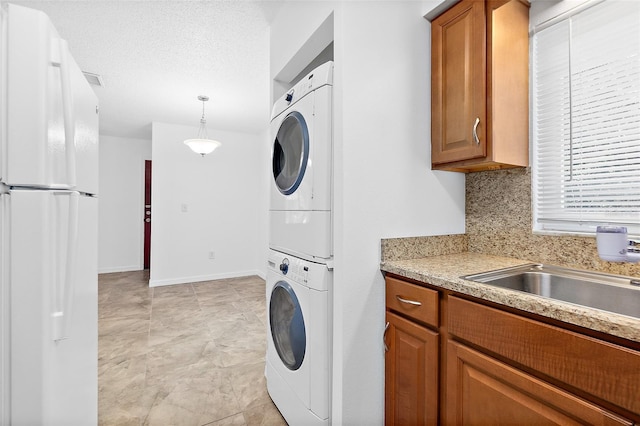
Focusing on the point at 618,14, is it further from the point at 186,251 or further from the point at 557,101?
the point at 186,251

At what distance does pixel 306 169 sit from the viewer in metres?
1.46

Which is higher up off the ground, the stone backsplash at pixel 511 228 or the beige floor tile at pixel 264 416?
the stone backsplash at pixel 511 228

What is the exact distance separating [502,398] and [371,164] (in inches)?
38.9

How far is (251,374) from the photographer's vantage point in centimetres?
212

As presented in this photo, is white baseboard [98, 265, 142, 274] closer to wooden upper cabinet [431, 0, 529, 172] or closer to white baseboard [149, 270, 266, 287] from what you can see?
white baseboard [149, 270, 266, 287]

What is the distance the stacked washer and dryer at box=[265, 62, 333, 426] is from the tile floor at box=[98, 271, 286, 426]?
0.32 metres

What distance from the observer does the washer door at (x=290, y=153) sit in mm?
1493

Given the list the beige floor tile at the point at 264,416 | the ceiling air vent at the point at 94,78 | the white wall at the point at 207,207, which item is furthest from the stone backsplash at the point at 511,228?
the white wall at the point at 207,207

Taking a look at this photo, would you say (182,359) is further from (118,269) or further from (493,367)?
(118,269)

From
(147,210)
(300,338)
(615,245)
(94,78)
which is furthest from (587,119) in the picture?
(147,210)

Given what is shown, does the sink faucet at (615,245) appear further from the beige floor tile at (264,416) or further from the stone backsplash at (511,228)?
the beige floor tile at (264,416)

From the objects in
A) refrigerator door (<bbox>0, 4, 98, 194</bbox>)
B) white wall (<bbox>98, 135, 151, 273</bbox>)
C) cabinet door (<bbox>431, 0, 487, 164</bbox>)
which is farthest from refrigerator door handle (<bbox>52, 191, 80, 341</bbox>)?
white wall (<bbox>98, 135, 151, 273</bbox>)

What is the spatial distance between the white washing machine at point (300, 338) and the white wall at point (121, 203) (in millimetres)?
4815

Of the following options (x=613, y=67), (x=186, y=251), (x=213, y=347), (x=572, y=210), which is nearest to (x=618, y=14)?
(x=613, y=67)
